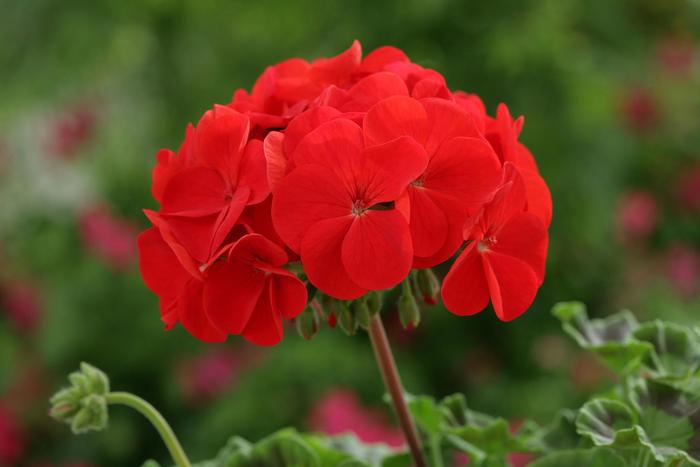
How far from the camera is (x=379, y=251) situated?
0.47 metres

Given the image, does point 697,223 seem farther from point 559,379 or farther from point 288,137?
point 288,137

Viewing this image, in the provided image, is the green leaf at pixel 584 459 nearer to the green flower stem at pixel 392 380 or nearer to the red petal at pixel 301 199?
the green flower stem at pixel 392 380

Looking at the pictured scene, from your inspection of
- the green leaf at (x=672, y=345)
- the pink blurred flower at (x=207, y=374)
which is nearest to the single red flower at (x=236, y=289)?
the green leaf at (x=672, y=345)

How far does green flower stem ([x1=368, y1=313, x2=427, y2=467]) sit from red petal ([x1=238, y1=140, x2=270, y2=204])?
10 cm

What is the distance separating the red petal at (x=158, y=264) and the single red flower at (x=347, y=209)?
97mm

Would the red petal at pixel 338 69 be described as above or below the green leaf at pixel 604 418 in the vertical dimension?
above

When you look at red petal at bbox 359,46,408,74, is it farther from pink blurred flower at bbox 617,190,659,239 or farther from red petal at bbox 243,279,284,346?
pink blurred flower at bbox 617,190,659,239

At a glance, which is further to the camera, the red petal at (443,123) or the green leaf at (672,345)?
the green leaf at (672,345)

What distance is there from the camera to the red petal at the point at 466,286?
1.63 ft

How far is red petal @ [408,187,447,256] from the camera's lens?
0.49 metres

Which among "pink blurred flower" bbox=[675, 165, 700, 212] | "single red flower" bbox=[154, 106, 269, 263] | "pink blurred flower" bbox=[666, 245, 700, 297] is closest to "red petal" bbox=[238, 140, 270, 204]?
"single red flower" bbox=[154, 106, 269, 263]

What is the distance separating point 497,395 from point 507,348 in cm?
19

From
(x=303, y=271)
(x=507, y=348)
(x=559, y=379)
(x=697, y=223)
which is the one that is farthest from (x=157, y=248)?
(x=697, y=223)

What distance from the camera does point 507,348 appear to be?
2121 mm
